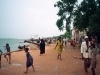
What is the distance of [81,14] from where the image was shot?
62.4 ft

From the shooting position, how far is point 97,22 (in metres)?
17.0

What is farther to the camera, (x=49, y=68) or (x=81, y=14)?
(x=81, y=14)

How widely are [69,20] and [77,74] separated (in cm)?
1724

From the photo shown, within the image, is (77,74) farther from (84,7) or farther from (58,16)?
(58,16)

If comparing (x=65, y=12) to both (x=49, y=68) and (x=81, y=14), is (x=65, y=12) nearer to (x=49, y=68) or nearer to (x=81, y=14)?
(x=81, y=14)

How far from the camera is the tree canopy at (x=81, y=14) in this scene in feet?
55.3

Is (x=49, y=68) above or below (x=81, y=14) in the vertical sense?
below

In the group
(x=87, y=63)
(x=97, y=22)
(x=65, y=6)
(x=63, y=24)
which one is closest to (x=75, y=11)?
(x=65, y=6)

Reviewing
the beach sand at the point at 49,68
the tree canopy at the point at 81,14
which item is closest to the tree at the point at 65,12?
the tree canopy at the point at 81,14

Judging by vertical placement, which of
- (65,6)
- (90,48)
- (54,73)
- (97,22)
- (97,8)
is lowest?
(54,73)

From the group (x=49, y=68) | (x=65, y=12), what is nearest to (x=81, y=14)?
(x=65, y=12)

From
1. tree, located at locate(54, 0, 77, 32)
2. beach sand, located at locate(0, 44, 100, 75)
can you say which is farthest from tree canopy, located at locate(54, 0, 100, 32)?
beach sand, located at locate(0, 44, 100, 75)

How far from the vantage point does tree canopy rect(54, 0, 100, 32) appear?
16.8 m

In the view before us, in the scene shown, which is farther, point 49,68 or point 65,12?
point 65,12
